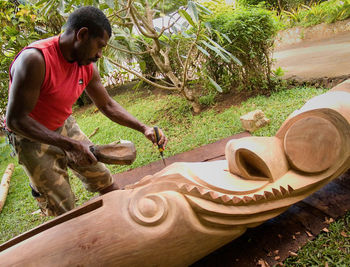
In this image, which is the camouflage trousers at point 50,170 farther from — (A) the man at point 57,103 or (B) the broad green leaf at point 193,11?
(B) the broad green leaf at point 193,11

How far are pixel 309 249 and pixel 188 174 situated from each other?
84 centimetres

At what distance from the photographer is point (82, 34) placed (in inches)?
55.2

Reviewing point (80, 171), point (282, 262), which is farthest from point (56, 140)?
point (282, 262)

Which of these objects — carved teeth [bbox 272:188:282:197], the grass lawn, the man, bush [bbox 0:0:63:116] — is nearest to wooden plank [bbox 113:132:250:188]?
the grass lawn

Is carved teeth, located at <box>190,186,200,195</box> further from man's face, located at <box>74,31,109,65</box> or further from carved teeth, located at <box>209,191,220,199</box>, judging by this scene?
man's face, located at <box>74,31,109,65</box>

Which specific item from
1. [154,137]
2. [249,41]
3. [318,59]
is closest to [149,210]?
[154,137]

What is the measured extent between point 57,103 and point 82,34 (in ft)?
1.69

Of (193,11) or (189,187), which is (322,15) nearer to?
(193,11)

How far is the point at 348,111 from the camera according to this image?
1.43m

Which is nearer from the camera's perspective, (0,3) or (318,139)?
(318,139)

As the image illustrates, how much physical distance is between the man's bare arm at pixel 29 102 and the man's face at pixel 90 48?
0.21m

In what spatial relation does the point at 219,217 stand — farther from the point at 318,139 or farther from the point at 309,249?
the point at 318,139

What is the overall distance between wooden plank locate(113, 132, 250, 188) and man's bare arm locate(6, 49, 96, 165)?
143cm

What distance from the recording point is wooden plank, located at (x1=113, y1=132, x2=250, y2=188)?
A: 289 cm
